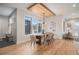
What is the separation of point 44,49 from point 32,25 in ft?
2.07

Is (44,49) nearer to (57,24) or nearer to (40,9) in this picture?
(57,24)

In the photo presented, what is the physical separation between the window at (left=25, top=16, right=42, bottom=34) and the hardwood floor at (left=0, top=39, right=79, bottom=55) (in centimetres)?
32

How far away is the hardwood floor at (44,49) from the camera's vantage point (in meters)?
2.66

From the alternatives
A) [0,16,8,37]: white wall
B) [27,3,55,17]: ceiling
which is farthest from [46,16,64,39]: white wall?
[0,16,8,37]: white wall

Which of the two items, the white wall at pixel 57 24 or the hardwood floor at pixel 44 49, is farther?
the white wall at pixel 57 24

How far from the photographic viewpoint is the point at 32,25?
2828mm

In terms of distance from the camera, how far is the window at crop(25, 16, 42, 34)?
279cm

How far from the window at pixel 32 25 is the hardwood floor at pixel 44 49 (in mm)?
317

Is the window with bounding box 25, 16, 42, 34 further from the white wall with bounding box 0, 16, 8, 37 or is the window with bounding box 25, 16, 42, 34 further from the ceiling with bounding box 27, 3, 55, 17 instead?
the white wall with bounding box 0, 16, 8, 37

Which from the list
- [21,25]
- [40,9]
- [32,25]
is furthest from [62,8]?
[21,25]

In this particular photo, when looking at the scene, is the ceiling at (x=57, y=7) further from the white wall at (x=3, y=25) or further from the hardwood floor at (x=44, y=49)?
the hardwood floor at (x=44, y=49)

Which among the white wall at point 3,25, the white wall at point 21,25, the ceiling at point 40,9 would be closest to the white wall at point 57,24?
the ceiling at point 40,9

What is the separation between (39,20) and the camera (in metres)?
2.78

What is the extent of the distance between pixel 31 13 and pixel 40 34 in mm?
540
